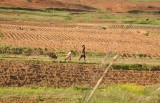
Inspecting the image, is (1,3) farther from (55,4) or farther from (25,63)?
(25,63)

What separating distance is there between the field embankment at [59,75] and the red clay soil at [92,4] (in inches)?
2123

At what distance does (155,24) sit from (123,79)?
45.0m

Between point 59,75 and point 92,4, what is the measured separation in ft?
229

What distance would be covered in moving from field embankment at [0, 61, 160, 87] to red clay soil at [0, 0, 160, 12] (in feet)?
177

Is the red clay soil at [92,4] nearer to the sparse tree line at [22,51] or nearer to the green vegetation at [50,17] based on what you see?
the green vegetation at [50,17]

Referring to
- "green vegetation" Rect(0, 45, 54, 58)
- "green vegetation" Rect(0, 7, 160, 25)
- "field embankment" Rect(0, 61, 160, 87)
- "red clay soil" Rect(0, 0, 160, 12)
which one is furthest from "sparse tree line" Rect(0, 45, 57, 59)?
"red clay soil" Rect(0, 0, 160, 12)

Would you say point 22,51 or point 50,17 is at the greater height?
point 50,17

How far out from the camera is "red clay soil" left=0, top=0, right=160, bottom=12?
7731cm

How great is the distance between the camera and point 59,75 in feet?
66.2

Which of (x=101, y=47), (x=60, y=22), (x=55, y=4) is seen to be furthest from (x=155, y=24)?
(x=101, y=47)

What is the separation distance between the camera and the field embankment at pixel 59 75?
18547 millimetres

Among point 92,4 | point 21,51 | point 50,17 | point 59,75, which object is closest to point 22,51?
point 21,51

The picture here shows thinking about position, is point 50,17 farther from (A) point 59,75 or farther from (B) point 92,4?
(A) point 59,75

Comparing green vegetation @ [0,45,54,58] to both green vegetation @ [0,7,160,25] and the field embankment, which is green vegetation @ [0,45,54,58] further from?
green vegetation @ [0,7,160,25]
